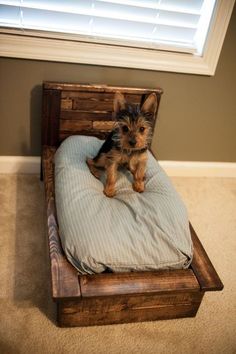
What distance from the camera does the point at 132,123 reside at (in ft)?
5.16

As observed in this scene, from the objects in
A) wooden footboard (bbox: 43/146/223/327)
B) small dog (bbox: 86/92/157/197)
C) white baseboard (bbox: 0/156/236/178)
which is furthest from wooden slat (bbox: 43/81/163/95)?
wooden footboard (bbox: 43/146/223/327)

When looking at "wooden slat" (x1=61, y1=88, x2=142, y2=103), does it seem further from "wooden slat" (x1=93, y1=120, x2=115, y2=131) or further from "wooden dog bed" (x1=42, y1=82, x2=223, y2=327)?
"wooden dog bed" (x1=42, y1=82, x2=223, y2=327)

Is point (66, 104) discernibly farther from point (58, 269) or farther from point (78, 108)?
point (58, 269)

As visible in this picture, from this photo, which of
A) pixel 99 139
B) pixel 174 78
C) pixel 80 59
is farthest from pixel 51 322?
pixel 174 78

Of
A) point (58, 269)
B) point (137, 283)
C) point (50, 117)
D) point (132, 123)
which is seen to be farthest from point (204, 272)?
point (50, 117)

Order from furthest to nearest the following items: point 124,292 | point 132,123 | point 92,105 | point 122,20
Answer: point 92,105 < point 122,20 < point 132,123 < point 124,292

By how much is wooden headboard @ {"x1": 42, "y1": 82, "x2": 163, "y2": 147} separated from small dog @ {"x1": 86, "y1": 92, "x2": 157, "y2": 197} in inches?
15.9

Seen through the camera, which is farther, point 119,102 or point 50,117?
point 50,117

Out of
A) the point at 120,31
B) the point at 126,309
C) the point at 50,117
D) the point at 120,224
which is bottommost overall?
the point at 126,309

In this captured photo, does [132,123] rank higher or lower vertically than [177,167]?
higher

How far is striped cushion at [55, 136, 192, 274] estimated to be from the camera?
1.44 m

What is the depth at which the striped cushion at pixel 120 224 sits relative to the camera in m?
1.44

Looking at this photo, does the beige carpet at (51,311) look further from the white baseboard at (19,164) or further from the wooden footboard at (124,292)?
the white baseboard at (19,164)

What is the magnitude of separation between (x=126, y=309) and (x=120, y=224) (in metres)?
0.36
